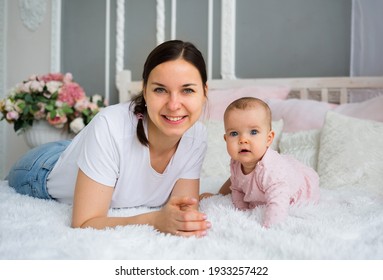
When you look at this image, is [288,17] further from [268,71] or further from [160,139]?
[160,139]

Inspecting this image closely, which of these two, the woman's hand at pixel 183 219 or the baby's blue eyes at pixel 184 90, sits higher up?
the baby's blue eyes at pixel 184 90

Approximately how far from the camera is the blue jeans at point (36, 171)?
160 centimetres

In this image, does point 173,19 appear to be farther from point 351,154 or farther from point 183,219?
point 183,219

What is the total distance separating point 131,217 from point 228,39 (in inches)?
78.7

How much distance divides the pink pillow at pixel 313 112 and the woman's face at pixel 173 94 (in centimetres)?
109

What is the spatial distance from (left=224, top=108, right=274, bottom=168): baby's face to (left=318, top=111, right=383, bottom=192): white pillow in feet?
2.03

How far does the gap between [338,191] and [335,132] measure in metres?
0.34

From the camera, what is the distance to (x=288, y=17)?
8.87ft

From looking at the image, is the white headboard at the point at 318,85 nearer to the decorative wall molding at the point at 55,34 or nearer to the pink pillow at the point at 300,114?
the pink pillow at the point at 300,114

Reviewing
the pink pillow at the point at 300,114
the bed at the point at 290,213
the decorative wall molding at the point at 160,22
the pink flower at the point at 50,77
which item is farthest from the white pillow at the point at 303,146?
the pink flower at the point at 50,77

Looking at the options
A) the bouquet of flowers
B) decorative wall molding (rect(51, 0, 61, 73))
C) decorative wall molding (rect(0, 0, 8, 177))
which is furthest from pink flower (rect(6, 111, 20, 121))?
decorative wall molding (rect(0, 0, 8, 177))

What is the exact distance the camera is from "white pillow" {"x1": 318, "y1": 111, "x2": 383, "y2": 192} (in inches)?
67.4

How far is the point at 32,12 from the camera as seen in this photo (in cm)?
353
